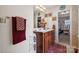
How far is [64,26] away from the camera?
1385 millimetres

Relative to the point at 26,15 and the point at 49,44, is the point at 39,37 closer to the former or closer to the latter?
the point at 49,44

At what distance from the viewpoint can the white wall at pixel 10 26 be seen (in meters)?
1.36

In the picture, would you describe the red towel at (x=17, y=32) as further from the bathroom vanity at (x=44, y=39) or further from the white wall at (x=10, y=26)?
the bathroom vanity at (x=44, y=39)

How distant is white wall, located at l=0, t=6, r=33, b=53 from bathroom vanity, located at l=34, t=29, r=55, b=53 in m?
0.11

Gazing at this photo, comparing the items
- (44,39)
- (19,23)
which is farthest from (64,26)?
(19,23)

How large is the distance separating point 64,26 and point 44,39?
0.30 meters

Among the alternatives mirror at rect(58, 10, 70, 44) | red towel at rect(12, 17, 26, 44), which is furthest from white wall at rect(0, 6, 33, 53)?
mirror at rect(58, 10, 70, 44)

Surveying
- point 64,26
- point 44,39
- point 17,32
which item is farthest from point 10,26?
point 64,26

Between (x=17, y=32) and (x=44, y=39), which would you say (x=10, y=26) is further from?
(x=44, y=39)

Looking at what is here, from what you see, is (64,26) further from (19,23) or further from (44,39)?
(19,23)

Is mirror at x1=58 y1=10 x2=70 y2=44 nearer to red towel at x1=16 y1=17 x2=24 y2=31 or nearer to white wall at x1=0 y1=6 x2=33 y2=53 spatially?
white wall at x1=0 y1=6 x2=33 y2=53

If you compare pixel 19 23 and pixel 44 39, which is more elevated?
pixel 19 23

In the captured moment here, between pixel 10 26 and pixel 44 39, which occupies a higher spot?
pixel 10 26

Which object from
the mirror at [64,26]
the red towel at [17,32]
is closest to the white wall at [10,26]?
the red towel at [17,32]
